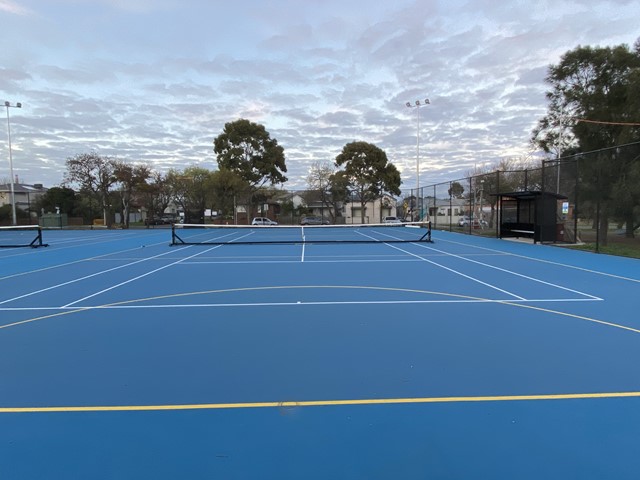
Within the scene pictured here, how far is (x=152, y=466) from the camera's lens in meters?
2.82

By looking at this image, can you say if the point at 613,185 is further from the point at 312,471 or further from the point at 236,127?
the point at 236,127

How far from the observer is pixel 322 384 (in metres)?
4.05

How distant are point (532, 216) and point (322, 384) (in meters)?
20.9

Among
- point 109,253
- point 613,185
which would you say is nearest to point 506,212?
point 613,185

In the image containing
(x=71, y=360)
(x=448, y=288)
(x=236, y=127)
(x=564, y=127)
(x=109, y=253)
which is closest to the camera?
(x=71, y=360)

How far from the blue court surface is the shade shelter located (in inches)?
481

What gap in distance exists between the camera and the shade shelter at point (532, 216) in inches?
779

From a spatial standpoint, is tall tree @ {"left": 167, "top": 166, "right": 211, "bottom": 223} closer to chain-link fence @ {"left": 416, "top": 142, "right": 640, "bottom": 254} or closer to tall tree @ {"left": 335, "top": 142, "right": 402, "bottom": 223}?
tall tree @ {"left": 335, "top": 142, "right": 402, "bottom": 223}

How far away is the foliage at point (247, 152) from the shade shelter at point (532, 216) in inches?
1157

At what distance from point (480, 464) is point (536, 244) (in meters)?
19.7

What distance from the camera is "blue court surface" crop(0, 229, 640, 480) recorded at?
9.46ft

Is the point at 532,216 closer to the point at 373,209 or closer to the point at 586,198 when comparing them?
the point at 586,198

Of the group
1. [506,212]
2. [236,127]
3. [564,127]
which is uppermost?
[236,127]

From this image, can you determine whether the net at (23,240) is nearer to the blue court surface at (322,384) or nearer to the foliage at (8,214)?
the blue court surface at (322,384)
